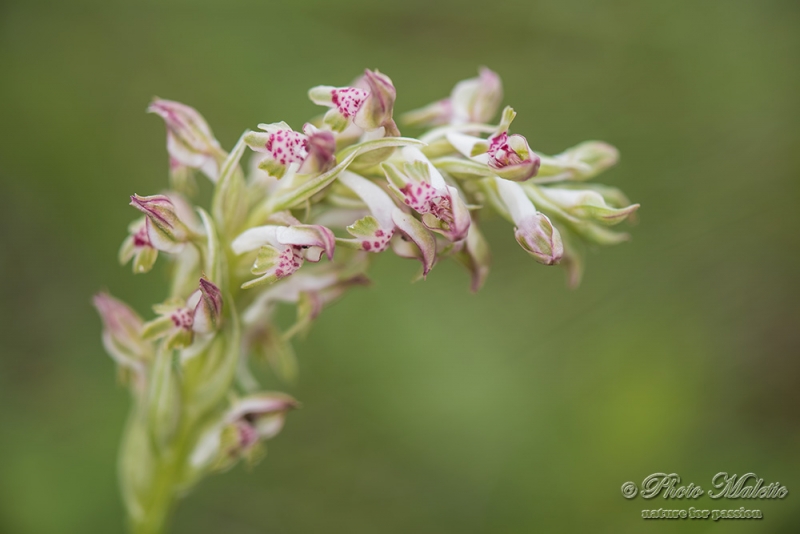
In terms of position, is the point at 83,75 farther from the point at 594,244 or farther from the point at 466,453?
the point at 594,244

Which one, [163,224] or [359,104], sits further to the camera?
[163,224]

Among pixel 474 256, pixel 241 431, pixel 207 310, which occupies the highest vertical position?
pixel 207 310

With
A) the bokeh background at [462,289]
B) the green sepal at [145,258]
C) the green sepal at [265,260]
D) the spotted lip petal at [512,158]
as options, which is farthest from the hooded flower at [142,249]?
the bokeh background at [462,289]

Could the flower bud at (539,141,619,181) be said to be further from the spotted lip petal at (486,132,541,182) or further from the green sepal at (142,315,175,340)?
the green sepal at (142,315,175,340)

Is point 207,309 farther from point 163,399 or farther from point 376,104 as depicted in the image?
point 376,104

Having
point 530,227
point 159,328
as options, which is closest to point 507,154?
point 530,227

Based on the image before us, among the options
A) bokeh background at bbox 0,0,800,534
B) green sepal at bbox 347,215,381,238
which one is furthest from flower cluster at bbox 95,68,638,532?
bokeh background at bbox 0,0,800,534

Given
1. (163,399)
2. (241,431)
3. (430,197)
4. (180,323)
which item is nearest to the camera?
(430,197)

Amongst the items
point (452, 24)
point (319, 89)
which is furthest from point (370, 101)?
point (452, 24)
